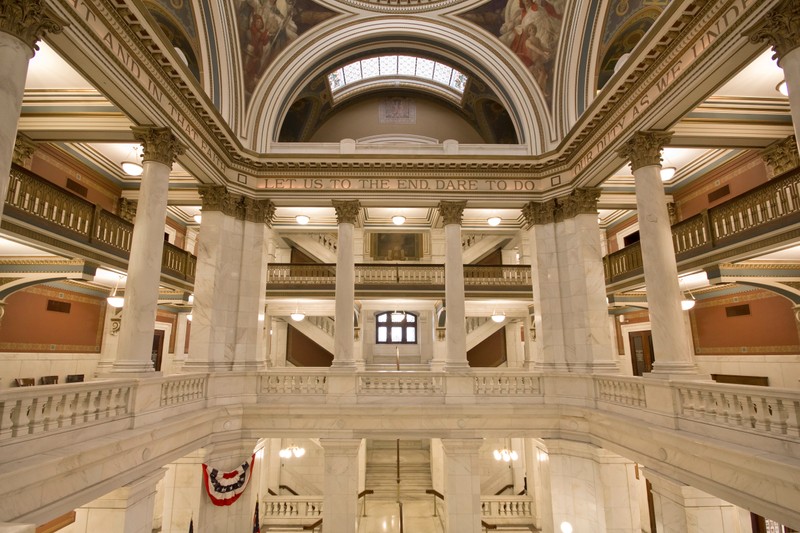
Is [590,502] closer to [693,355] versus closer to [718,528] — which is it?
[718,528]

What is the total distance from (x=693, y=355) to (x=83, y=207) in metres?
18.0

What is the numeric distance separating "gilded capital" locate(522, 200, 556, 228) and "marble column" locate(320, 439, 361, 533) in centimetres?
810

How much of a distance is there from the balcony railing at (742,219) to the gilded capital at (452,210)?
5.90 m

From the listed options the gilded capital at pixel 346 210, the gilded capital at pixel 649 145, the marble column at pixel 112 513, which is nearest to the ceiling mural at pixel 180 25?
the gilded capital at pixel 346 210

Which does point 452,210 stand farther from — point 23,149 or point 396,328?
point 23,149

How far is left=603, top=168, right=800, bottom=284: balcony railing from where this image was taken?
8.26 metres

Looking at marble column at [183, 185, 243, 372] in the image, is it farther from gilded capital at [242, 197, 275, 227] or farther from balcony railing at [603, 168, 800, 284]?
balcony railing at [603, 168, 800, 284]

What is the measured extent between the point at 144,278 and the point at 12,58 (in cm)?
424

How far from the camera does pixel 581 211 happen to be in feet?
39.4

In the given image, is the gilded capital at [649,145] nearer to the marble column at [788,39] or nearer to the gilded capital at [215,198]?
the marble column at [788,39]

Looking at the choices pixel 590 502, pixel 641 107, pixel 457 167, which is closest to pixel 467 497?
pixel 590 502

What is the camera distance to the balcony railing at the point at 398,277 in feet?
53.4

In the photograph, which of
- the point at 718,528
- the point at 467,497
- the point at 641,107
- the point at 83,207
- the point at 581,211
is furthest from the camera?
the point at 581,211

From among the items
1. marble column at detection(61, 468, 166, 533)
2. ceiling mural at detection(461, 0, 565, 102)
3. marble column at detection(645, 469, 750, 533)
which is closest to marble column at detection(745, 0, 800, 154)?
marble column at detection(645, 469, 750, 533)
